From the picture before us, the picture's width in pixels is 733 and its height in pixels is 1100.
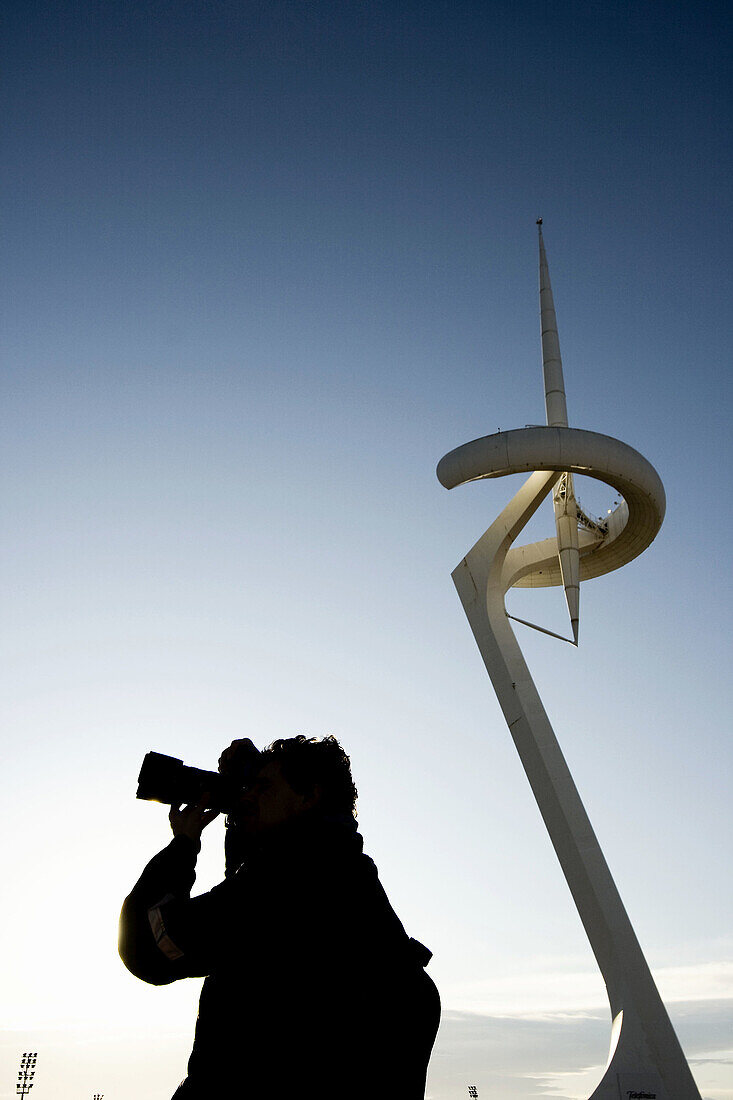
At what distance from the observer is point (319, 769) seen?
101 inches

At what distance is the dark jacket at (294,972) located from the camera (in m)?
1.99

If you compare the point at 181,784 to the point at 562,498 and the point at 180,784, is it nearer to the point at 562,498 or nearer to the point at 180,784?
the point at 180,784

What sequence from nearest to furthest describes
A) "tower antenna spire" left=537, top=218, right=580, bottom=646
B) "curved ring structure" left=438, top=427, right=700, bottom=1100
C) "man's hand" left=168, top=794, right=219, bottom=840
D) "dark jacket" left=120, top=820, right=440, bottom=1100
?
1. "dark jacket" left=120, top=820, right=440, bottom=1100
2. "man's hand" left=168, top=794, right=219, bottom=840
3. "curved ring structure" left=438, top=427, right=700, bottom=1100
4. "tower antenna spire" left=537, top=218, right=580, bottom=646

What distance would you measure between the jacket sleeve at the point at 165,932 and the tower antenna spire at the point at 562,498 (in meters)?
20.3

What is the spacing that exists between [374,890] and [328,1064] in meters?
0.37

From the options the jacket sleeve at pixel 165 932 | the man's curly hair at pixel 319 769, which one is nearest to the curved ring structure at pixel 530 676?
the man's curly hair at pixel 319 769

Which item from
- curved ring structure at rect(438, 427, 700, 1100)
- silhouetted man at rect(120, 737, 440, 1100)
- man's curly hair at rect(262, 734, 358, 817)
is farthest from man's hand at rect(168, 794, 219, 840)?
curved ring structure at rect(438, 427, 700, 1100)

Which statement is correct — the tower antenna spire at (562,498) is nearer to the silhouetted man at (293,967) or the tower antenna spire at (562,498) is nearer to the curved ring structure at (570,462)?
the curved ring structure at (570,462)

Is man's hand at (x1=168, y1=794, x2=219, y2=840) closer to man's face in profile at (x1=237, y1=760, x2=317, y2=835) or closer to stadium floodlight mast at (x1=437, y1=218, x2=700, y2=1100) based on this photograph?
man's face in profile at (x1=237, y1=760, x2=317, y2=835)

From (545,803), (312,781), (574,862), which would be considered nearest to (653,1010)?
(574,862)

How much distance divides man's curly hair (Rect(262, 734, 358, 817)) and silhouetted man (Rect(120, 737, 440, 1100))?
0.20 m

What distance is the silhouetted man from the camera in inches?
78.2

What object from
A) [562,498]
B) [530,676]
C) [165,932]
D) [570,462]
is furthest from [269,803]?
[562,498]

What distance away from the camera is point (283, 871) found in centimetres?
219
